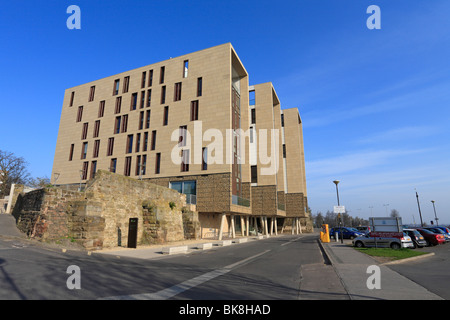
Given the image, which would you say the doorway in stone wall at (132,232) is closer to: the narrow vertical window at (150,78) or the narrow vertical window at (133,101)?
the narrow vertical window at (133,101)

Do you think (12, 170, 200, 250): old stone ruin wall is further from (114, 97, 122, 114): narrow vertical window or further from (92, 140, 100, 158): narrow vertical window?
(114, 97, 122, 114): narrow vertical window

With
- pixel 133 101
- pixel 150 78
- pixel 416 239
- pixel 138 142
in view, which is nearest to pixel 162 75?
pixel 150 78

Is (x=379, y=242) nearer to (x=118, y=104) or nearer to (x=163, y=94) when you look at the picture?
(x=163, y=94)

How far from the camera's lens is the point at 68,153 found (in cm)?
4272

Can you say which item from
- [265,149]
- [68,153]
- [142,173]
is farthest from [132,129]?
[265,149]

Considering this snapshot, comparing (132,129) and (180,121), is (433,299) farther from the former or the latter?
(132,129)

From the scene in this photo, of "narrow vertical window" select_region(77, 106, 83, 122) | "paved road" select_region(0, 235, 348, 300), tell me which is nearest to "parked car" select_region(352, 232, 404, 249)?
"paved road" select_region(0, 235, 348, 300)

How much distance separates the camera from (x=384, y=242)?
17562mm

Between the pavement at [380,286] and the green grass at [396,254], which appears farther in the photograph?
the green grass at [396,254]

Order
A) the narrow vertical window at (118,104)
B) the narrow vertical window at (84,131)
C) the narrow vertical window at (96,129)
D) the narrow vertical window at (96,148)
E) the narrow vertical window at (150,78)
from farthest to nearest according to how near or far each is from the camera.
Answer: the narrow vertical window at (84,131)
the narrow vertical window at (96,129)
the narrow vertical window at (118,104)
the narrow vertical window at (96,148)
the narrow vertical window at (150,78)

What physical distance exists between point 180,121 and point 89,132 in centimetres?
1744

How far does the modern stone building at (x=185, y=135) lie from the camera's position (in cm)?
3334

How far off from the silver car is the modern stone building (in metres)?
16.1

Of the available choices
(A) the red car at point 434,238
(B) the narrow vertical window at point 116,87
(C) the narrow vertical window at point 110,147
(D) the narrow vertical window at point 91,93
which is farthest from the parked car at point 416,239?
(D) the narrow vertical window at point 91,93
